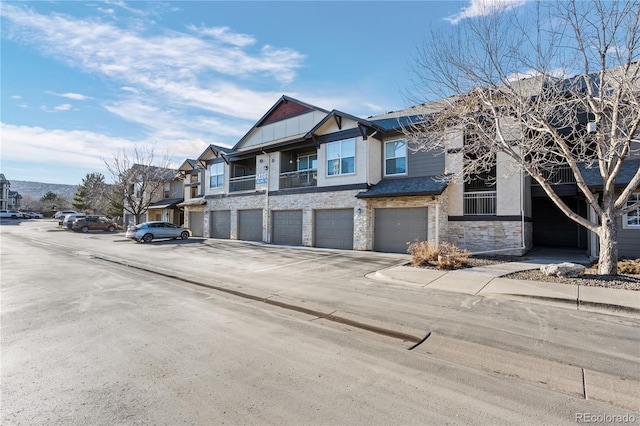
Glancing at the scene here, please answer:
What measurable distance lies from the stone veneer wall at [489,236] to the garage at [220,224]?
16.8m

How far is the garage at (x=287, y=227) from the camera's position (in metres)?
20.4

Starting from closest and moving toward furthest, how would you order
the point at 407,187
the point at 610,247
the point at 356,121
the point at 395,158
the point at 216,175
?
the point at 610,247 → the point at 407,187 → the point at 356,121 → the point at 395,158 → the point at 216,175

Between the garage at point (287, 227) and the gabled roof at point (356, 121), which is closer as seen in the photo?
the gabled roof at point (356, 121)

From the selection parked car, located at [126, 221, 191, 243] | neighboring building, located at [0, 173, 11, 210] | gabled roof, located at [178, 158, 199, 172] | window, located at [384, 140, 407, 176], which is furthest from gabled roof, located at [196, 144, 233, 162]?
neighboring building, located at [0, 173, 11, 210]

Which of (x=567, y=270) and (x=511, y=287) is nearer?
(x=511, y=287)

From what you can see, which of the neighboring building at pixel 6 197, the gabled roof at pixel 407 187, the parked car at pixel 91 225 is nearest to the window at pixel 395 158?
the gabled roof at pixel 407 187

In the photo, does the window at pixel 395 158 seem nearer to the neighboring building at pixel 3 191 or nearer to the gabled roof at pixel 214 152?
the gabled roof at pixel 214 152

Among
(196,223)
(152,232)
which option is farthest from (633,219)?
(196,223)

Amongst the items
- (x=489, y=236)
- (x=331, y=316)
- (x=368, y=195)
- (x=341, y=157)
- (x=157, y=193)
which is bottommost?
(x=331, y=316)

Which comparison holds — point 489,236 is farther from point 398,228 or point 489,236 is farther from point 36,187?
point 36,187

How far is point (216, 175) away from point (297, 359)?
24.7 metres

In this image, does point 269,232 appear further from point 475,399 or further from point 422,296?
point 475,399

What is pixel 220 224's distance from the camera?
26.2 metres

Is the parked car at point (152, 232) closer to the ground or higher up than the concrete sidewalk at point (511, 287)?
higher up
